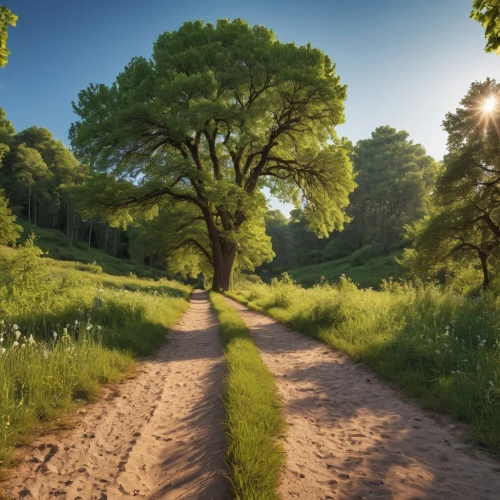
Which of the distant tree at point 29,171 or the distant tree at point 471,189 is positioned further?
the distant tree at point 29,171

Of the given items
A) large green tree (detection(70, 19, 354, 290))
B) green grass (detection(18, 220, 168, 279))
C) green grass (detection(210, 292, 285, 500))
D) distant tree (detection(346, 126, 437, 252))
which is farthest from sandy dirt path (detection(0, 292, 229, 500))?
distant tree (detection(346, 126, 437, 252))

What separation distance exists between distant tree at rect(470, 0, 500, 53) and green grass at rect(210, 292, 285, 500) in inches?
212

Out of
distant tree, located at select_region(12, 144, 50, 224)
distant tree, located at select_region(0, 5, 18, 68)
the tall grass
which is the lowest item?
the tall grass

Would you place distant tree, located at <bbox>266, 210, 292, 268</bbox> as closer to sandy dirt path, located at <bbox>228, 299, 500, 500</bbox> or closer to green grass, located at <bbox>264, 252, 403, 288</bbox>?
green grass, located at <bbox>264, 252, 403, 288</bbox>

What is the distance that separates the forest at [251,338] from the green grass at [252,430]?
25mm

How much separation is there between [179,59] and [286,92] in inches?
261

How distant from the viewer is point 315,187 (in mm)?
22891

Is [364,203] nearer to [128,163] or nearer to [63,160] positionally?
[128,163]

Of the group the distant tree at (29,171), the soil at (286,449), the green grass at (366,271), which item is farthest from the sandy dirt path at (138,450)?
the distant tree at (29,171)

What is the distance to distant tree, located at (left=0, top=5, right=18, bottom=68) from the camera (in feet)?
14.5

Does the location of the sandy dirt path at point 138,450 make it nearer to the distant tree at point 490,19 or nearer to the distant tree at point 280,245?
the distant tree at point 490,19

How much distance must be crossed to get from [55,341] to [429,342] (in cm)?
710

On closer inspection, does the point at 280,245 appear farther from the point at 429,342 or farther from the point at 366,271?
the point at 429,342

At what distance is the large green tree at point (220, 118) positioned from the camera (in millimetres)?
18109
